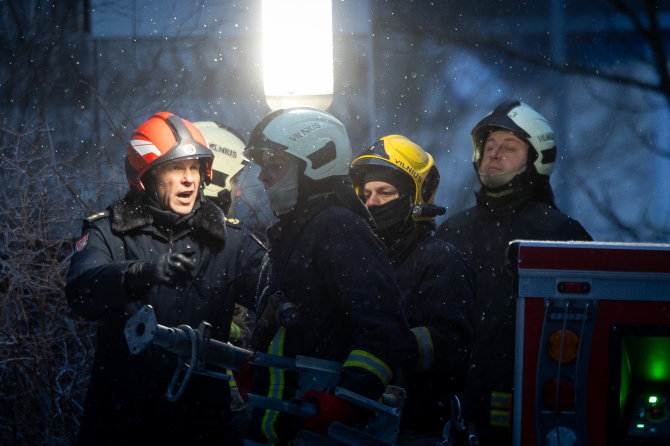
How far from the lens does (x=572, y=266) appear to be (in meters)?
3.43

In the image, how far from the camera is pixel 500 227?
5.19 metres

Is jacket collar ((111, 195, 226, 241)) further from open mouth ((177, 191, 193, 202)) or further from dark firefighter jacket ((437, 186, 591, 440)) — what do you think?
dark firefighter jacket ((437, 186, 591, 440))

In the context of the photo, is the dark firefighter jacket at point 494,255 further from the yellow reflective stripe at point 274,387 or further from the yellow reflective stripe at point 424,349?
the yellow reflective stripe at point 274,387

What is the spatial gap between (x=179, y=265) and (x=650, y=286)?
2007 millimetres

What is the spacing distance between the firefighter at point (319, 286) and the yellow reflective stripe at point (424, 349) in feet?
1.86

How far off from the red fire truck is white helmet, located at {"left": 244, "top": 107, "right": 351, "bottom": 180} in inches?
35.8

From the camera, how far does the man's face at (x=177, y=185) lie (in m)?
4.48

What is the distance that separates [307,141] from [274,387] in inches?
43.2

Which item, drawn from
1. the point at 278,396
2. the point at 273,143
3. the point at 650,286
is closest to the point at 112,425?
the point at 278,396

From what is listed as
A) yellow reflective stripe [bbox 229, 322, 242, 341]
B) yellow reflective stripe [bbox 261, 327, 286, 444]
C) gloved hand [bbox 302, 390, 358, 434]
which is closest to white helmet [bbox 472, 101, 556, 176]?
yellow reflective stripe [bbox 229, 322, 242, 341]

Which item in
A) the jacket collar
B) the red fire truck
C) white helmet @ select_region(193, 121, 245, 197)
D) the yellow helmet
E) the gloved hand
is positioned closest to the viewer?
the gloved hand

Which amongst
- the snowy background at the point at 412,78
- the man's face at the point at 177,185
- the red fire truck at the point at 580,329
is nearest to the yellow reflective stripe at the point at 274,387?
the red fire truck at the point at 580,329

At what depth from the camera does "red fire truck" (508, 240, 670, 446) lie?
340 cm

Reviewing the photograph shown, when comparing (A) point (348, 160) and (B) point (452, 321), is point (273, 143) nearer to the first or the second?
(A) point (348, 160)
